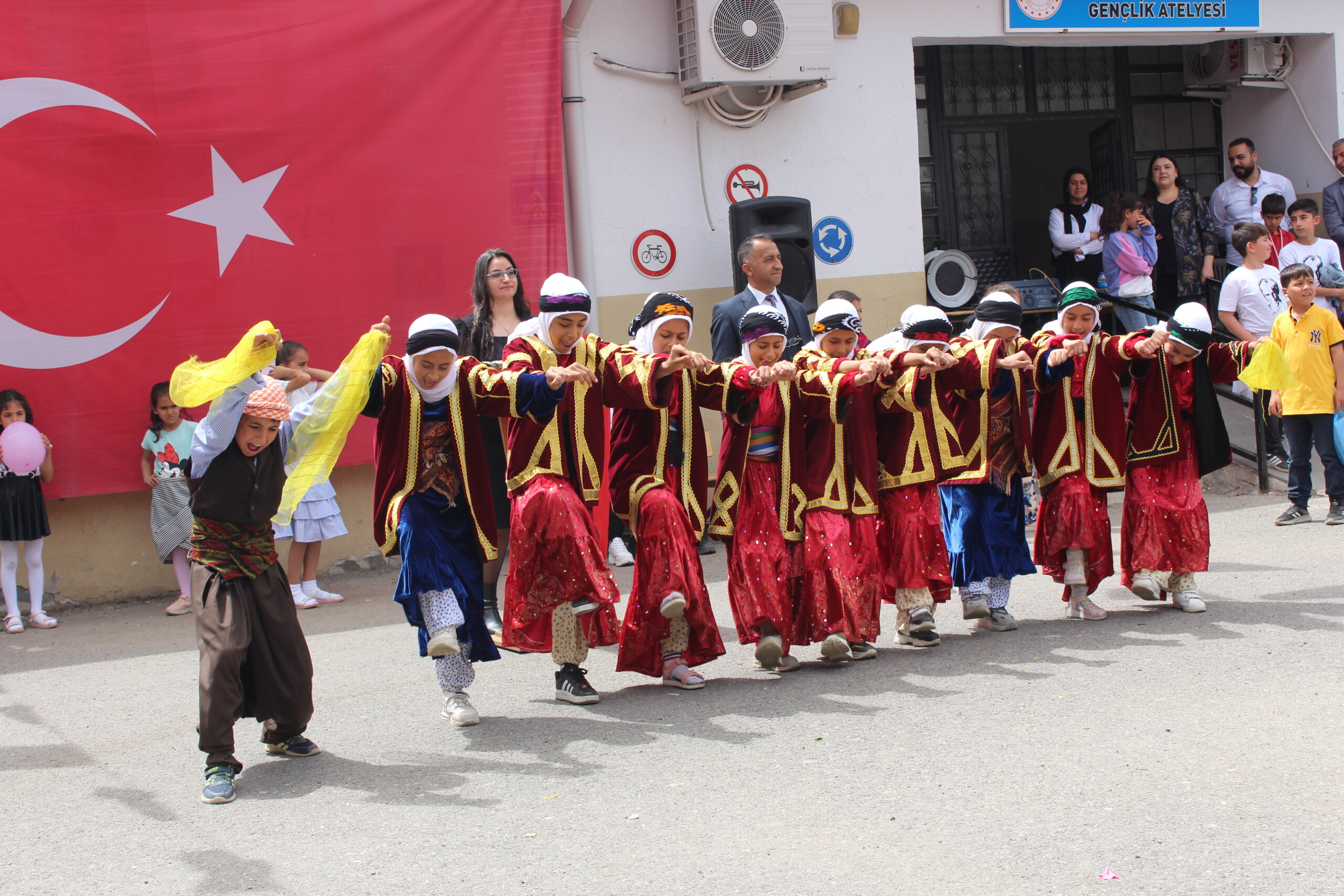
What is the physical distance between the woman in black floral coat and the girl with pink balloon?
28.7 feet

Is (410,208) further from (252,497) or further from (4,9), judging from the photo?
(252,497)

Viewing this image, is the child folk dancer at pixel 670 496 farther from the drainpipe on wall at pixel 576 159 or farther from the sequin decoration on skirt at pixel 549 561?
the drainpipe on wall at pixel 576 159

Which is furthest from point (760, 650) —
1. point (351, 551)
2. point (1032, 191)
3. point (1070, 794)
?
point (1032, 191)

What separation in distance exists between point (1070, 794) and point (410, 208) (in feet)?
20.6

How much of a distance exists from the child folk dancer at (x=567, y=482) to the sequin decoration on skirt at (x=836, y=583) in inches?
32.7

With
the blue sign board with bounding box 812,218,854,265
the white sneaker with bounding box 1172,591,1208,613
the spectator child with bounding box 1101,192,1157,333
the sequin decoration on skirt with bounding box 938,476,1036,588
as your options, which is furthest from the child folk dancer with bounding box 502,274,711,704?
the spectator child with bounding box 1101,192,1157,333

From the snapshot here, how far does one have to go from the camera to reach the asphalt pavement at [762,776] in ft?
10.8

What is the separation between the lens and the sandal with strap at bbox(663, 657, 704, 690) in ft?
17.0

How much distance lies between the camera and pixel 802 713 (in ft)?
15.4

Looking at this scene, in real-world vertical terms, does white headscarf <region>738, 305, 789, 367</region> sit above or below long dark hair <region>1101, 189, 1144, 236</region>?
below

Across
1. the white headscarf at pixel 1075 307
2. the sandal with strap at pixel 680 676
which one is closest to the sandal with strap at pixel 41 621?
the sandal with strap at pixel 680 676

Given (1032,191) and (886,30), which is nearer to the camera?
(886,30)

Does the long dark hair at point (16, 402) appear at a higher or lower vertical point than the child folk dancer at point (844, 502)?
higher

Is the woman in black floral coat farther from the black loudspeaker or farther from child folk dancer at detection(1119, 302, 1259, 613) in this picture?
child folk dancer at detection(1119, 302, 1259, 613)
